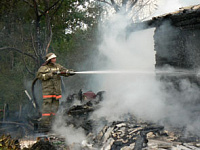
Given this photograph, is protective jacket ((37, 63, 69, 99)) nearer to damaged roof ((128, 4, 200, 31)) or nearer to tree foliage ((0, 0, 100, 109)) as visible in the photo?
damaged roof ((128, 4, 200, 31))

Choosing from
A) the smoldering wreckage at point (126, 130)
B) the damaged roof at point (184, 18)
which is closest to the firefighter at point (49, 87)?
the smoldering wreckage at point (126, 130)

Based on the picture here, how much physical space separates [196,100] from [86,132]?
349 centimetres

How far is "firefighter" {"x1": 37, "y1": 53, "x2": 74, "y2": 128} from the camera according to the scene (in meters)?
6.58

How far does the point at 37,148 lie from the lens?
216 inches

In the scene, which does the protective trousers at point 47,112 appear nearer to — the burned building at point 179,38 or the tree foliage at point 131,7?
the burned building at point 179,38

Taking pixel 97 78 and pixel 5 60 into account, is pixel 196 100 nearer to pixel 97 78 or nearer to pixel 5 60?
pixel 97 78

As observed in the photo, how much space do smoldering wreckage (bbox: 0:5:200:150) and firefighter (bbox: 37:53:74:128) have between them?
20.1 inches

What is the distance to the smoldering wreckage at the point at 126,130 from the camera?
199 inches

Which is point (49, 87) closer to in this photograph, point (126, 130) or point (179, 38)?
point (126, 130)

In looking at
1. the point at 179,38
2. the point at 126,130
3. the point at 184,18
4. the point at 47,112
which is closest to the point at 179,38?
the point at 179,38

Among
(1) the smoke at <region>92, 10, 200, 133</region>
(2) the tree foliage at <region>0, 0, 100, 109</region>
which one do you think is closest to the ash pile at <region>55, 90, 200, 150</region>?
(1) the smoke at <region>92, 10, 200, 133</region>

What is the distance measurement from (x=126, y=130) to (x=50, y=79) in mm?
2719

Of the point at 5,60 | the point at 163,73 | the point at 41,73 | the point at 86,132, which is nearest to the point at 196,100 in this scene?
the point at 163,73

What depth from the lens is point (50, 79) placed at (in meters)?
6.72
